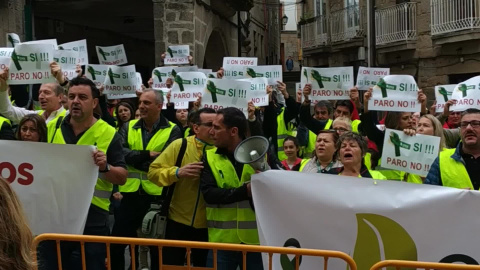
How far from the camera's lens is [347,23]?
29031 mm

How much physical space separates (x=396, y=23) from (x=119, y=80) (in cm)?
1766

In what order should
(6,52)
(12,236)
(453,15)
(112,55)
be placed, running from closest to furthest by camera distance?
(12,236)
(6,52)
(112,55)
(453,15)

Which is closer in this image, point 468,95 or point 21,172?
point 21,172

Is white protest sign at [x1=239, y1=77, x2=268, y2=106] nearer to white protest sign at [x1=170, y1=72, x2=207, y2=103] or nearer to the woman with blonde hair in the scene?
white protest sign at [x1=170, y1=72, x2=207, y2=103]

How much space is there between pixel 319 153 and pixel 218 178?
3.47ft

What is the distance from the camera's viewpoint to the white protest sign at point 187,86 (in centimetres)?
823

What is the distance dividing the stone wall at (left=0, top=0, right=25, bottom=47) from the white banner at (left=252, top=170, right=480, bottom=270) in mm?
8252

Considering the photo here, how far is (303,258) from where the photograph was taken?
14.6 feet

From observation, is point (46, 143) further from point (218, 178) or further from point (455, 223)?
point (455, 223)

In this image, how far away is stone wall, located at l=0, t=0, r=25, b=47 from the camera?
467 inches

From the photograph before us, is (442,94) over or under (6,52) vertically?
under

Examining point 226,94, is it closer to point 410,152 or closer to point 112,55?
point 410,152

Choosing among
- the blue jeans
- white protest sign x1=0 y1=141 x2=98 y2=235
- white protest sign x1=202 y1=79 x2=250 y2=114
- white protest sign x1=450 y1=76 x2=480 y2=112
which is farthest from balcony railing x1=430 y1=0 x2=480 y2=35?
white protest sign x1=0 y1=141 x2=98 y2=235

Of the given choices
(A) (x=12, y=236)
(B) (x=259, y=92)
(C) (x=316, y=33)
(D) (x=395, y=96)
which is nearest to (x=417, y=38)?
(C) (x=316, y=33)
